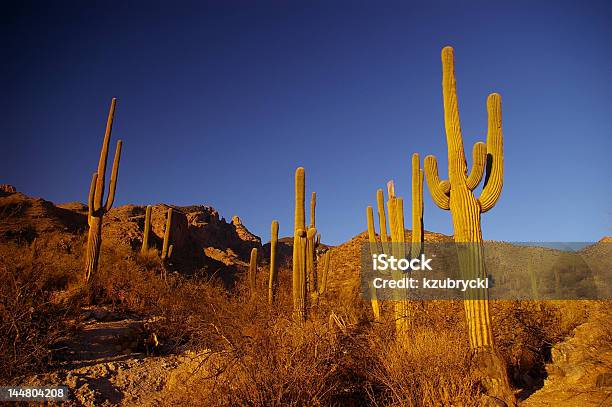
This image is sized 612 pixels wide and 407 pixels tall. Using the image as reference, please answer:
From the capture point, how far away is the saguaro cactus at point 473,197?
608cm

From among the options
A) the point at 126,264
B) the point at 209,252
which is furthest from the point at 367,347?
the point at 209,252

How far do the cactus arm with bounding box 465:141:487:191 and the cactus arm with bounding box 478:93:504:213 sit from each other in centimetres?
23

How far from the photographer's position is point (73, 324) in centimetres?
757

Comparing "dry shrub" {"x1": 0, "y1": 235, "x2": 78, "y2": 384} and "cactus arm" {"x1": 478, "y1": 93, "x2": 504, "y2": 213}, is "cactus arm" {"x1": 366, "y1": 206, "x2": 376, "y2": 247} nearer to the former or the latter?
"cactus arm" {"x1": 478, "y1": 93, "x2": 504, "y2": 213}

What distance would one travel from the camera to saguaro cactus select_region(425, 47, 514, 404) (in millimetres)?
6082

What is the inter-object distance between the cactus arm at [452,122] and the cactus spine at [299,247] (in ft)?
13.3

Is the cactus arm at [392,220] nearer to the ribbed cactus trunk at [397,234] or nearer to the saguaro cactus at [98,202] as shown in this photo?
the ribbed cactus trunk at [397,234]

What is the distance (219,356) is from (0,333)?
3.38 m

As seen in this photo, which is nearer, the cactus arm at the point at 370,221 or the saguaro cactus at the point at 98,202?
Result: the saguaro cactus at the point at 98,202

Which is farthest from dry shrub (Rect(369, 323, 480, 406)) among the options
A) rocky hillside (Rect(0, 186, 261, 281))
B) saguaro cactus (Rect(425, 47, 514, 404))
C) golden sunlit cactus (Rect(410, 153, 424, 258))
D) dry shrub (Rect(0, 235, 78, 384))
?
rocky hillside (Rect(0, 186, 261, 281))

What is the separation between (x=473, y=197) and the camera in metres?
7.07

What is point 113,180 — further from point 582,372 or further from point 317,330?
point 582,372

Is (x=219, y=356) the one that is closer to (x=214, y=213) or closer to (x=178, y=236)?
(x=178, y=236)

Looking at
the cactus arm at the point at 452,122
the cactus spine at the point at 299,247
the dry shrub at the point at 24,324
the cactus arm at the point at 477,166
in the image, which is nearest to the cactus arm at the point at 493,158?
the cactus arm at the point at 477,166
